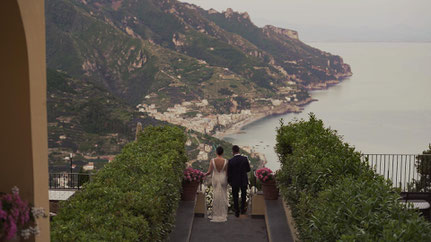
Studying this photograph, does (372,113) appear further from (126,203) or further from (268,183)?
(126,203)

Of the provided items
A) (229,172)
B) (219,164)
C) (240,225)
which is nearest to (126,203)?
(219,164)

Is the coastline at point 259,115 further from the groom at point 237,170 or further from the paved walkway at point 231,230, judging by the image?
the groom at point 237,170

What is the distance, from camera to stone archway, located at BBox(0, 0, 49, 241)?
2896 millimetres

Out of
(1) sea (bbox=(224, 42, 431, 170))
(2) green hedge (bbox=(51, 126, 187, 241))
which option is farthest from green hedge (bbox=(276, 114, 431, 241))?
(1) sea (bbox=(224, 42, 431, 170))

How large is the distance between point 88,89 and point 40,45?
85.2 metres

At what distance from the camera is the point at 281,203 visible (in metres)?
9.85

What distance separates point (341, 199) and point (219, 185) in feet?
15.8

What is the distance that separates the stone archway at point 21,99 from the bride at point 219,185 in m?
5.96

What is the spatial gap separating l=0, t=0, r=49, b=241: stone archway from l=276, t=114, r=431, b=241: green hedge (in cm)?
240

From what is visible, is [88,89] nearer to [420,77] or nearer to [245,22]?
[245,22]

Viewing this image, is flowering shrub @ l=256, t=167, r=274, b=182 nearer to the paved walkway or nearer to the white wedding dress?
the paved walkway

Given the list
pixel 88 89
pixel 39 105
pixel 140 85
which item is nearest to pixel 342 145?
pixel 39 105

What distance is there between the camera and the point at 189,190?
9.98 metres

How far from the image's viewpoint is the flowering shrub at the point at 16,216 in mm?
2730
